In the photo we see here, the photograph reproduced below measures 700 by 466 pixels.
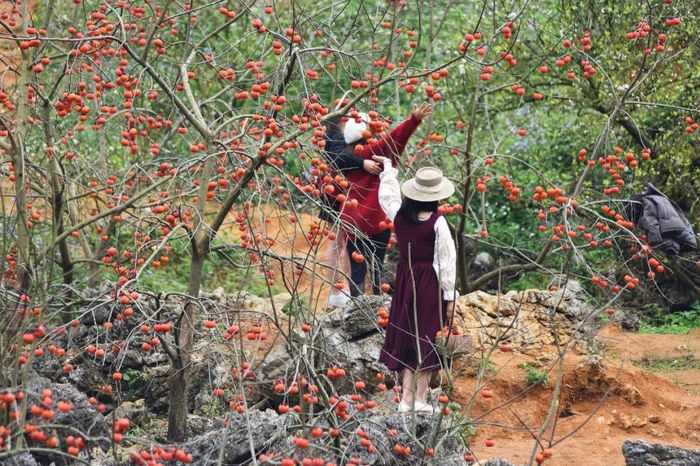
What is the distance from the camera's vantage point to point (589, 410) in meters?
7.74

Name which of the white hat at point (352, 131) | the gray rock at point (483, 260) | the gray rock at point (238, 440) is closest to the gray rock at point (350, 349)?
the white hat at point (352, 131)

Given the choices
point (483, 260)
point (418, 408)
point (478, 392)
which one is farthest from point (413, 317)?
point (483, 260)

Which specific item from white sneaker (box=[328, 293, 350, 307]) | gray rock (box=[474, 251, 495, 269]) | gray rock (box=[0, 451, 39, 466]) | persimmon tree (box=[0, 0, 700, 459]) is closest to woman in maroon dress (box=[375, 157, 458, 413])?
persimmon tree (box=[0, 0, 700, 459])

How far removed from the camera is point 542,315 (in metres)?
8.36

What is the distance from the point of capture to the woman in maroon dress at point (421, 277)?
6410 millimetres

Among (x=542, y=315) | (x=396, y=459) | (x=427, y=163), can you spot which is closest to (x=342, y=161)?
(x=427, y=163)

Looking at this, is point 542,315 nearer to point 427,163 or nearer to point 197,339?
point 427,163

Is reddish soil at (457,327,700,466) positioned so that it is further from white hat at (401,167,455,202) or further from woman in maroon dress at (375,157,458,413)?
white hat at (401,167,455,202)

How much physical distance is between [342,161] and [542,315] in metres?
2.01

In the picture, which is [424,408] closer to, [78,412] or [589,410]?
[589,410]

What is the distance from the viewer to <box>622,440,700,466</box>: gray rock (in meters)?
5.93

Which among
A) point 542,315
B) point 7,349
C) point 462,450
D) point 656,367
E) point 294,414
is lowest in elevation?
point 656,367

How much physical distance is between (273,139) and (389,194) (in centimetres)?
268

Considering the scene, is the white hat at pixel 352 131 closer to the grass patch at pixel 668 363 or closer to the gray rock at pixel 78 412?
the gray rock at pixel 78 412
